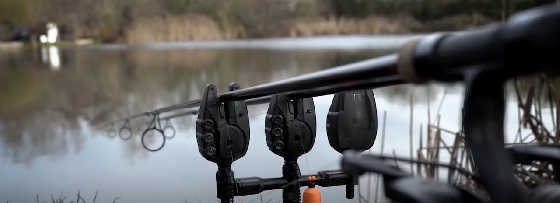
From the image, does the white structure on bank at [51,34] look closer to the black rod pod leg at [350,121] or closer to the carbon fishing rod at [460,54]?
the black rod pod leg at [350,121]

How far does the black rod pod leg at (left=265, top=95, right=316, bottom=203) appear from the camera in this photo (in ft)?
3.23

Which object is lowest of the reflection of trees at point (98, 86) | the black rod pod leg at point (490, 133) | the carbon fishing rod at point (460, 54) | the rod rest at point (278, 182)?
the rod rest at point (278, 182)

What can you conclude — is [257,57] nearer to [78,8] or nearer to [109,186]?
[78,8]

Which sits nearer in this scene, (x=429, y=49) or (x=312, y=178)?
(x=429, y=49)

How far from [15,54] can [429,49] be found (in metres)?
18.2

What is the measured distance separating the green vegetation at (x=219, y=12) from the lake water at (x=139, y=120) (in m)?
0.29

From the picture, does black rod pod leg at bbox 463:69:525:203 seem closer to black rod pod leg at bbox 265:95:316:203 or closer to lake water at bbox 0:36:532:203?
lake water at bbox 0:36:532:203

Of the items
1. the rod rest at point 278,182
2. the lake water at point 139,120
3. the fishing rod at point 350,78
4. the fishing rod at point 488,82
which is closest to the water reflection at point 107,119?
the lake water at point 139,120

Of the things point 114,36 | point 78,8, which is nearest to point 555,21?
point 114,36

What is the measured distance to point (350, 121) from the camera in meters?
0.96

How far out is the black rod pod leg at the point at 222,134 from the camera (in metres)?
1.02

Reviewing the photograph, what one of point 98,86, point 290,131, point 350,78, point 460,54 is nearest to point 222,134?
point 290,131

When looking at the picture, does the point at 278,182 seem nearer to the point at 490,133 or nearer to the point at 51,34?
the point at 490,133

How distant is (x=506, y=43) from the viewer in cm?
34
